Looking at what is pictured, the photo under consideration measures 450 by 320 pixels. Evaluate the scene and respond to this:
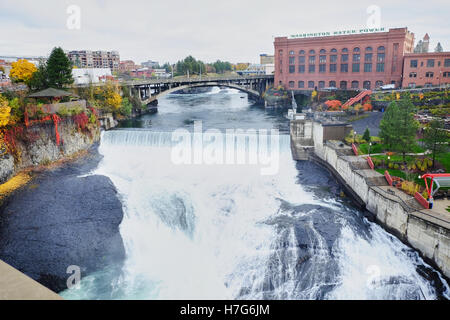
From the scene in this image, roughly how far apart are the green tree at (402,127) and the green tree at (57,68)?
3640 cm

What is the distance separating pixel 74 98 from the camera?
39.6 metres

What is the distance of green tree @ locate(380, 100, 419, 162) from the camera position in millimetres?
22172

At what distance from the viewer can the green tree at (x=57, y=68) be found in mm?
38250

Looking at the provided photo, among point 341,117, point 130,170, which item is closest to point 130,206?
point 130,170

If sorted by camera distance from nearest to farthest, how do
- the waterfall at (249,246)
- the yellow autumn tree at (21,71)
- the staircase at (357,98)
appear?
the waterfall at (249,246) → the yellow autumn tree at (21,71) → the staircase at (357,98)

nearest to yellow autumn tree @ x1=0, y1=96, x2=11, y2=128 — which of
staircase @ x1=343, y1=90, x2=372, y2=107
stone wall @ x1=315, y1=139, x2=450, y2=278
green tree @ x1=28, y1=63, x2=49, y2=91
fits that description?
green tree @ x1=28, y1=63, x2=49, y2=91

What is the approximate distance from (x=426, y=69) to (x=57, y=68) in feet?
200

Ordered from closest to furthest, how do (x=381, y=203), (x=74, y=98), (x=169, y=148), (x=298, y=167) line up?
1. (x=381, y=203)
2. (x=298, y=167)
3. (x=169, y=148)
4. (x=74, y=98)

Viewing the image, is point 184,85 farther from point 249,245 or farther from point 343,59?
point 249,245

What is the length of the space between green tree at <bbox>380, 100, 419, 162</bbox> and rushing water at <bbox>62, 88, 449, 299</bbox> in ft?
17.9

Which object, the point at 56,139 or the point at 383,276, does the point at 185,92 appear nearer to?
the point at 56,139

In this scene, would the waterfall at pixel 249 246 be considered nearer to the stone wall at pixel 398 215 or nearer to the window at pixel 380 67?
the stone wall at pixel 398 215

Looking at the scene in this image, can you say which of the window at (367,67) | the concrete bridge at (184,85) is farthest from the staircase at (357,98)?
the concrete bridge at (184,85)

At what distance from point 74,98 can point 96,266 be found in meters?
30.0
